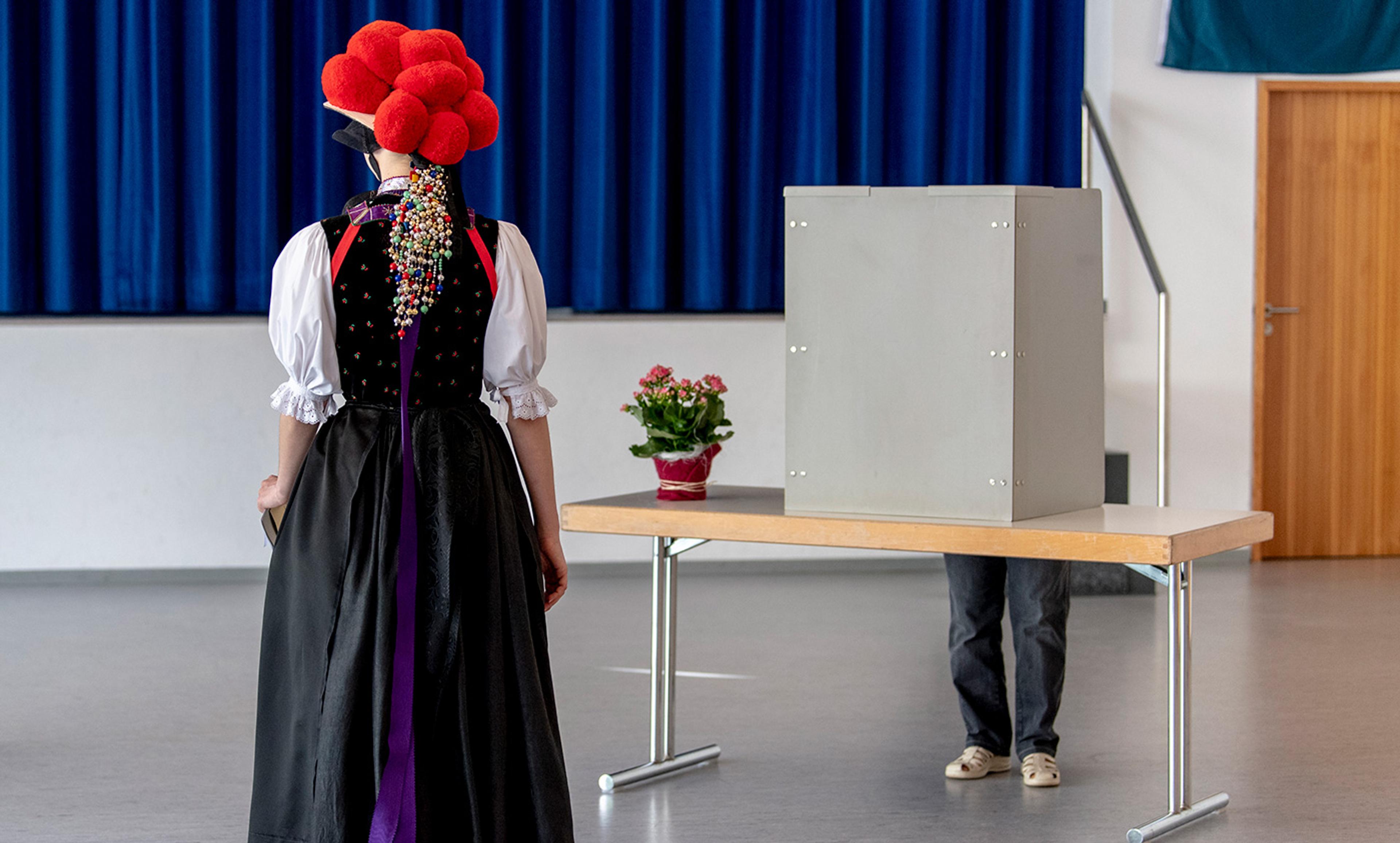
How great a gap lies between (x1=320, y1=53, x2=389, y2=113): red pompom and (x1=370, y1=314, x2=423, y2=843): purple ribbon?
502mm

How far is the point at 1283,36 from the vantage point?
17.6 ft

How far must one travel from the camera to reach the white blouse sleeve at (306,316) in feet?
5.86

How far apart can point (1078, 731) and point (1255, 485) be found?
8.84 feet

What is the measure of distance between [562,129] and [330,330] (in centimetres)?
351

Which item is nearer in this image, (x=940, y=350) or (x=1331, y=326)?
(x=940, y=350)

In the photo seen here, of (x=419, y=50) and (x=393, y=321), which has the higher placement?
(x=419, y=50)

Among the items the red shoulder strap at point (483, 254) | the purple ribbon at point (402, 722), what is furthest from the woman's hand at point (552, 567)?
the red shoulder strap at point (483, 254)

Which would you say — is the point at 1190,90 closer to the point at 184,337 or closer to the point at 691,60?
the point at 691,60

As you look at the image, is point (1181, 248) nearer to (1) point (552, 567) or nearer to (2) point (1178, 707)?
(2) point (1178, 707)

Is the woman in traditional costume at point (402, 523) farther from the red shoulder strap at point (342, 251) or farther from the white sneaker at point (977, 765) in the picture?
the white sneaker at point (977, 765)

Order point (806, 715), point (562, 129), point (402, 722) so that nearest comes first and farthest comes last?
point (402, 722) → point (806, 715) → point (562, 129)

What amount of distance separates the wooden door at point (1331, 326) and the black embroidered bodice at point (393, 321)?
4.25 m

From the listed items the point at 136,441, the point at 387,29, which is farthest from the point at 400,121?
the point at 136,441

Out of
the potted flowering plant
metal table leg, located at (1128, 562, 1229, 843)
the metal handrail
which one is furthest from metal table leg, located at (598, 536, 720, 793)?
the metal handrail
